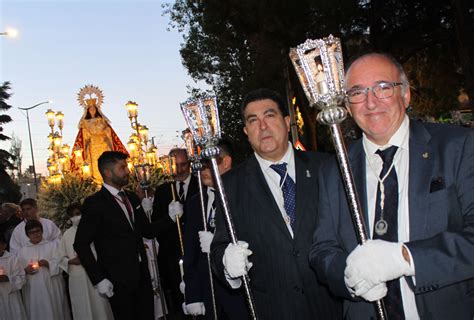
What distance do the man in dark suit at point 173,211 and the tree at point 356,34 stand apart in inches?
244

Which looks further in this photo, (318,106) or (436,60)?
(436,60)

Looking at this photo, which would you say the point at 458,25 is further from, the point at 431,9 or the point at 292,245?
the point at 292,245

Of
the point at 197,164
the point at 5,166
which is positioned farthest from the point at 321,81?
the point at 5,166

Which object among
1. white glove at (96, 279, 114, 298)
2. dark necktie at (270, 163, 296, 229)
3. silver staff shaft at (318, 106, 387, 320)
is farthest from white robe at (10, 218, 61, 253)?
silver staff shaft at (318, 106, 387, 320)

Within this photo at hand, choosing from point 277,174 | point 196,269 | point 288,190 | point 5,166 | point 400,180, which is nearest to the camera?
point 400,180

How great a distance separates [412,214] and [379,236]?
204 millimetres

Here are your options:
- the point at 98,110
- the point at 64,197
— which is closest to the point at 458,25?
the point at 64,197

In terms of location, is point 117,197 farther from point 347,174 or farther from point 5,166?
point 5,166

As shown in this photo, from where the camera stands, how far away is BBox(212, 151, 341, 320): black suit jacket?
3.53m

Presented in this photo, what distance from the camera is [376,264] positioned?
7.39 ft

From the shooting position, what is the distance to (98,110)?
88.1ft

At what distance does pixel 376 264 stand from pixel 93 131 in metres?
25.2

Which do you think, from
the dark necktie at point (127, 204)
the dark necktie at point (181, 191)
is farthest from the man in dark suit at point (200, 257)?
the dark necktie at point (181, 191)

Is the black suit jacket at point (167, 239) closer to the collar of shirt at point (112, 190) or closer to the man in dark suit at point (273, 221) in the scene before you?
the collar of shirt at point (112, 190)
